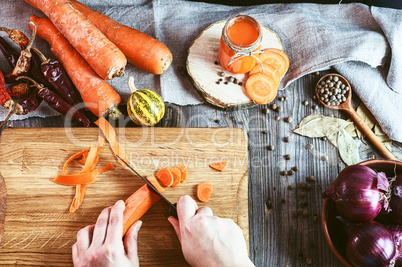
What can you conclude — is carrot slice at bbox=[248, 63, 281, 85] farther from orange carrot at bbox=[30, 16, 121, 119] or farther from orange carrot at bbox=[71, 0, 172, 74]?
orange carrot at bbox=[30, 16, 121, 119]

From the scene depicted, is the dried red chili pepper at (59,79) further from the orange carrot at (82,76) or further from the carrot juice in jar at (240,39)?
the carrot juice in jar at (240,39)

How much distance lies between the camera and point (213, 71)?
222cm

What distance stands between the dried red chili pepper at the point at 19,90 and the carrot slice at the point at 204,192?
130cm

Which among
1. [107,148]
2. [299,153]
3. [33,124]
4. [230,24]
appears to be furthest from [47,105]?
[299,153]

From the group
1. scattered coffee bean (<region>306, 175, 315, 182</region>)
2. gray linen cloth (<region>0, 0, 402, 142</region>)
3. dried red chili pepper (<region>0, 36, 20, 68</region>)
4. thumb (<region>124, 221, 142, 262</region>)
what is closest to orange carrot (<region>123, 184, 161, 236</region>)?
thumb (<region>124, 221, 142, 262</region>)

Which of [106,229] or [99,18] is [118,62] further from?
[106,229]

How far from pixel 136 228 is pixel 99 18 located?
1.42 metres

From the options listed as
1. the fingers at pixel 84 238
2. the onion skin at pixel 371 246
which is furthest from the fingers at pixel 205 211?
the onion skin at pixel 371 246

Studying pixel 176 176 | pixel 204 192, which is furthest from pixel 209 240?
pixel 176 176

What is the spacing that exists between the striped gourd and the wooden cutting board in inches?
2.7

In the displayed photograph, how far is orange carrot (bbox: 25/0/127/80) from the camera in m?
2.12

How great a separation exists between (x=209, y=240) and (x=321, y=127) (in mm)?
1152

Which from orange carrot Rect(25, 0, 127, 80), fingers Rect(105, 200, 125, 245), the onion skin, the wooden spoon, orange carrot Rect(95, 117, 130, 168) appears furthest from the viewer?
the wooden spoon

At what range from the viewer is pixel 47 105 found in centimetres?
227
